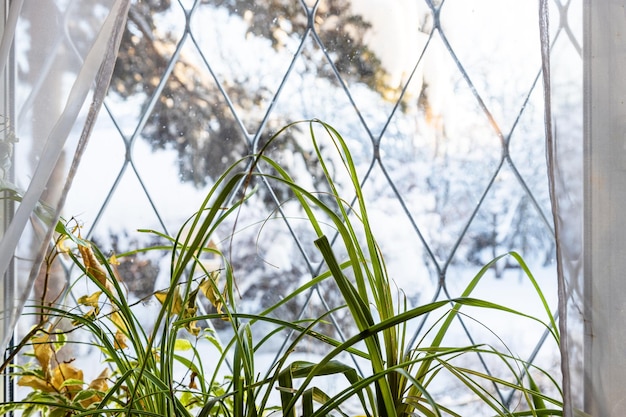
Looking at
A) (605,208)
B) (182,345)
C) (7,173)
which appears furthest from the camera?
(182,345)

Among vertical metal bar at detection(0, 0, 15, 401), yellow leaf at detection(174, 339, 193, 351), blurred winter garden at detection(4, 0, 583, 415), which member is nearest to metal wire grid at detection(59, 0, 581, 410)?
blurred winter garden at detection(4, 0, 583, 415)

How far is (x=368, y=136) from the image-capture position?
0.88 m

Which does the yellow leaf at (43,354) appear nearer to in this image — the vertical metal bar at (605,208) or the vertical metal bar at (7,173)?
Result: the vertical metal bar at (7,173)

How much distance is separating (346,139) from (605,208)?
472 mm

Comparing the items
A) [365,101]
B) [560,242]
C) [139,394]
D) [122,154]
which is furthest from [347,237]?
[122,154]

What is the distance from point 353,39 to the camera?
87cm

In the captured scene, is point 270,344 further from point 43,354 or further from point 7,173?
point 7,173

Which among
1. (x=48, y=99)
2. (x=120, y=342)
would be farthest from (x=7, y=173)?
(x=120, y=342)

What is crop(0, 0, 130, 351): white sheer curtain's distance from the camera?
566 millimetres

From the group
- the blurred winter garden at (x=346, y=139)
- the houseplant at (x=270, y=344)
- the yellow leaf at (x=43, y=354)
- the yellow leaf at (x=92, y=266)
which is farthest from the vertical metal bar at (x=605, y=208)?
Answer: the yellow leaf at (x=43, y=354)

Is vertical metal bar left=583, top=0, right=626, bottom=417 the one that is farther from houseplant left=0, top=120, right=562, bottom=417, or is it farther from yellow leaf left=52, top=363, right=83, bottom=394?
yellow leaf left=52, top=363, right=83, bottom=394

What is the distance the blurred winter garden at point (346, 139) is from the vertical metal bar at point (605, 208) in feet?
1.19

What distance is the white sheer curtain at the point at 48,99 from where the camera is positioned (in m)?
0.57

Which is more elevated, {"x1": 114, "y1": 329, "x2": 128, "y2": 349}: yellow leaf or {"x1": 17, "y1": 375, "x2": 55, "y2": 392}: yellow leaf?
{"x1": 114, "y1": 329, "x2": 128, "y2": 349}: yellow leaf
